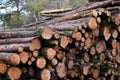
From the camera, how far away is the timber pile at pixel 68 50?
4922 mm

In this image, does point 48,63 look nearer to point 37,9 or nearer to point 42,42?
point 42,42

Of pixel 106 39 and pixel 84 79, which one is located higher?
pixel 106 39

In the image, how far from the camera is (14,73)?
190 inches

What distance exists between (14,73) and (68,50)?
125 centimetres

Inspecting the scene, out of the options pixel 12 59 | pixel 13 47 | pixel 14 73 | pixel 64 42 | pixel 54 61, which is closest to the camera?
pixel 12 59

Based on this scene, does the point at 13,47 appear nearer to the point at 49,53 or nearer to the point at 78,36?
the point at 49,53

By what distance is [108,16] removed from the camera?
20.6ft

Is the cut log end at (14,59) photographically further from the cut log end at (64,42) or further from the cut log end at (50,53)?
the cut log end at (64,42)

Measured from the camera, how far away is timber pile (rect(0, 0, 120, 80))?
16.1 feet

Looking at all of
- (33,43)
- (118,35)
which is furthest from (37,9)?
(33,43)

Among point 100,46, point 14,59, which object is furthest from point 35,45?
point 100,46

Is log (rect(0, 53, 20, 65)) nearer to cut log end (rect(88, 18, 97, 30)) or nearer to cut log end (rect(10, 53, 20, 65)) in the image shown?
cut log end (rect(10, 53, 20, 65))

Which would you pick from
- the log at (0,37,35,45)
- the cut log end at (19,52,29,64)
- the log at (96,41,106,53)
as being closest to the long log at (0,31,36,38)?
the log at (0,37,35,45)

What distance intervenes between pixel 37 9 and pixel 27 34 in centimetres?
1597
